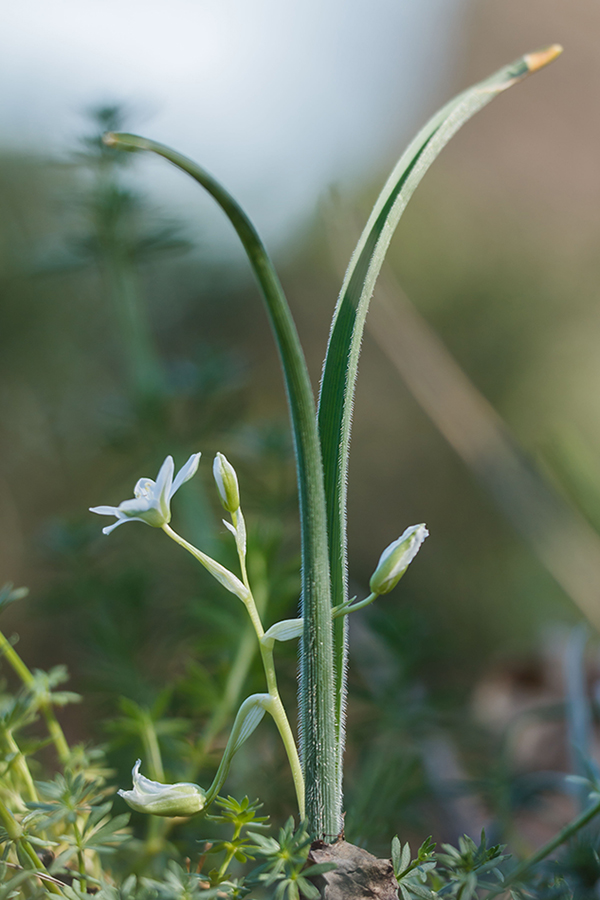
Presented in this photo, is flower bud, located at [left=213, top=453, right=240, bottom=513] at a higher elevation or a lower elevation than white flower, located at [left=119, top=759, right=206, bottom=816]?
higher

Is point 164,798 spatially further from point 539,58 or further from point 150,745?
point 539,58

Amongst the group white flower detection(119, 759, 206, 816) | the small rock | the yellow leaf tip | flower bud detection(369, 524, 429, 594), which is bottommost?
the small rock

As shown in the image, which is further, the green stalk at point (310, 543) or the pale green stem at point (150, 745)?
the pale green stem at point (150, 745)

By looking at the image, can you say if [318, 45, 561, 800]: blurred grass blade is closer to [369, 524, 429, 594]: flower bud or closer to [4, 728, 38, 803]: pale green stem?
[369, 524, 429, 594]: flower bud

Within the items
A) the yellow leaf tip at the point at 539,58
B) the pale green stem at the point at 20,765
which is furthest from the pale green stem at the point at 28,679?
the yellow leaf tip at the point at 539,58

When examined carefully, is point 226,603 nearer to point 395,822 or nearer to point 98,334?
point 395,822

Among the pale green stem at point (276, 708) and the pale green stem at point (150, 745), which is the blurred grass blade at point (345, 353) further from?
the pale green stem at point (150, 745)

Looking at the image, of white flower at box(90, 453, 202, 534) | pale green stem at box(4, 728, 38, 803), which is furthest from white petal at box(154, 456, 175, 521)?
pale green stem at box(4, 728, 38, 803)

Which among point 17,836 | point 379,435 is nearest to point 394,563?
point 17,836

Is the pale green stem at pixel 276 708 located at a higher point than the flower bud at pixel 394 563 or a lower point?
lower
